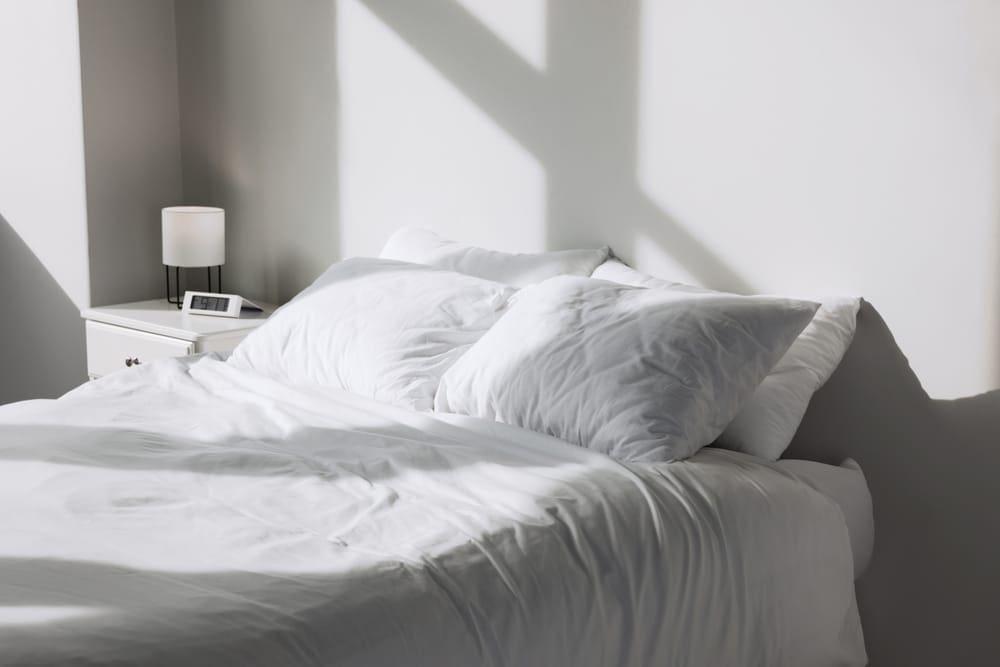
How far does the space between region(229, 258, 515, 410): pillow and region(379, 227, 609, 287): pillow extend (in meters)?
0.15

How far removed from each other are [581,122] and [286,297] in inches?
54.9

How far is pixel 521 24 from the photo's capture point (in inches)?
112

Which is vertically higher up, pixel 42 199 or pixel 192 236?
pixel 42 199

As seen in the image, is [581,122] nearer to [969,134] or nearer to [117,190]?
[969,134]

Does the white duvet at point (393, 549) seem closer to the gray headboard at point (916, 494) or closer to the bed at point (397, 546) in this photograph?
the bed at point (397, 546)

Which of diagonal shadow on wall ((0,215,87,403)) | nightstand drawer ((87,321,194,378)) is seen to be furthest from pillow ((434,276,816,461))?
diagonal shadow on wall ((0,215,87,403))

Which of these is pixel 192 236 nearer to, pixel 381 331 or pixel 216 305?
pixel 216 305

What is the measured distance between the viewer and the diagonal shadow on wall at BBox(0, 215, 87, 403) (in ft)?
12.8

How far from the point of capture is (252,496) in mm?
1750

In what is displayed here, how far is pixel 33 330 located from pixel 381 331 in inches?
86.0

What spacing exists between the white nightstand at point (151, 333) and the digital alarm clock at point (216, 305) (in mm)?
22

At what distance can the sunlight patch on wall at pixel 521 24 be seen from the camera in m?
2.81

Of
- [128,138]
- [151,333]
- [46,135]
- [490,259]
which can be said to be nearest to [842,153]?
[490,259]

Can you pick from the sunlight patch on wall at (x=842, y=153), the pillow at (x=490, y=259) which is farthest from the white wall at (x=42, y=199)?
the sunlight patch on wall at (x=842, y=153)
